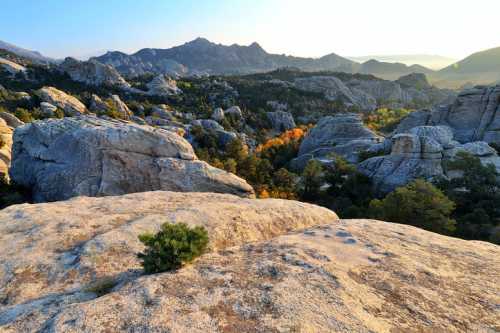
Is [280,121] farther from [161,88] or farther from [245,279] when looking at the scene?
[245,279]

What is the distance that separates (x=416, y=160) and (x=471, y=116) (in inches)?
1441

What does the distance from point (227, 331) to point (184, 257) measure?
269cm

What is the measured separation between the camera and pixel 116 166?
23.3m

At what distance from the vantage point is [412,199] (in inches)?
1062

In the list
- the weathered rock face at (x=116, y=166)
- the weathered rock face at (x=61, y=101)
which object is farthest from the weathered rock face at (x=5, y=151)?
the weathered rock face at (x=61, y=101)

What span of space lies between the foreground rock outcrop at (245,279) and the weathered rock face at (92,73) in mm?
118293

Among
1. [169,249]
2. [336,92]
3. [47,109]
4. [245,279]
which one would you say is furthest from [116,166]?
[336,92]

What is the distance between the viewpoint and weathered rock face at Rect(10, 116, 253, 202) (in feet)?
74.6

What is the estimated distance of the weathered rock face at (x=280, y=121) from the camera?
105706mm

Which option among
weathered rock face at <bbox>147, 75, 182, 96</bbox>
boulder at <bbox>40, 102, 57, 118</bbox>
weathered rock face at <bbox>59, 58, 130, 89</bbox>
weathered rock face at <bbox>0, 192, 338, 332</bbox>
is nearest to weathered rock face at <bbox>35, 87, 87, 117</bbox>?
boulder at <bbox>40, 102, 57, 118</bbox>

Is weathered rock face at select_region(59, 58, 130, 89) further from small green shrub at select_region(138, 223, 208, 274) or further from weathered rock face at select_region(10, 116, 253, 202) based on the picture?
small green shrub at select_region(138, 223, 208, 274)

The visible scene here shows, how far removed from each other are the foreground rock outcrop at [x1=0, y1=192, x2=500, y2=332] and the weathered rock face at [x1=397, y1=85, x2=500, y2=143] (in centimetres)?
6653

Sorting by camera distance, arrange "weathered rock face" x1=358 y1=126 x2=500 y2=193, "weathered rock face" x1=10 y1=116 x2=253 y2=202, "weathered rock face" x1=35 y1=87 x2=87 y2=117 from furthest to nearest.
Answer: "weathered rock face" x1=35 y1=87 x2=87 y2=117, "weathered rock face" x1=358 y1=126 x2=500 y2=193, "weathered rock face" x1=10 y1=116 x2=253 y2=202

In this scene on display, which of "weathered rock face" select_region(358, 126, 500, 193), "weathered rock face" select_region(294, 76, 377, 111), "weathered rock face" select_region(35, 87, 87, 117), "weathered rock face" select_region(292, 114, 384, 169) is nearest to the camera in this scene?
"weathered rock face" select_region(358, 126, 500, 193)
